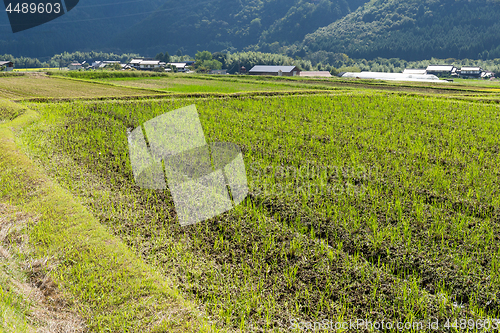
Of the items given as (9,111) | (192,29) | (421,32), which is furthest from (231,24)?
(9,111)

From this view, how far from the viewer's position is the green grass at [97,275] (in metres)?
3.58

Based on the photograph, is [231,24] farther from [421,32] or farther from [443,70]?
[443,70]

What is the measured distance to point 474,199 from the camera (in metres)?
6.20

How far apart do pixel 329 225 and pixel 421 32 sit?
12374 centimetres

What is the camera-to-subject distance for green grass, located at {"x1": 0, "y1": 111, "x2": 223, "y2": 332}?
358 centimetres

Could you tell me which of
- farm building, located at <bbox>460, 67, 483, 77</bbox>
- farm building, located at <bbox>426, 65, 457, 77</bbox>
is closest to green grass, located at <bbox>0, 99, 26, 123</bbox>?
farm building, located at <bbox>460, 67, 483, 77</bbox>

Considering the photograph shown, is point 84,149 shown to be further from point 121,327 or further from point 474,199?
point 474,199

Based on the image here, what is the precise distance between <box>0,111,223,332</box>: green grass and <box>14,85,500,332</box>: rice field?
0.30 meters

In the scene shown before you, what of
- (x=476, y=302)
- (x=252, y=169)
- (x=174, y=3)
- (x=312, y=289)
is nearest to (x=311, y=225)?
(x=312, y=289)

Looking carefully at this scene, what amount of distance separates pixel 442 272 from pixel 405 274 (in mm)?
432

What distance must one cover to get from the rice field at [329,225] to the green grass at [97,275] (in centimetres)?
30

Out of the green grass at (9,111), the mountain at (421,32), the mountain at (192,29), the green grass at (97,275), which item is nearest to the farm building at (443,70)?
the mountain at (421,32)

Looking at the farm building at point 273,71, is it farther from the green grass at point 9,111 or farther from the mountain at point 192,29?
the mountain at point 192,29

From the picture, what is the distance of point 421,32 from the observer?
109m
